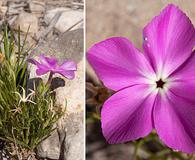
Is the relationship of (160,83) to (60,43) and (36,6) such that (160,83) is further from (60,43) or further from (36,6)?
(36,6)


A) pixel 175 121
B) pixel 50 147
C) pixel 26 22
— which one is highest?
pixel 26 22

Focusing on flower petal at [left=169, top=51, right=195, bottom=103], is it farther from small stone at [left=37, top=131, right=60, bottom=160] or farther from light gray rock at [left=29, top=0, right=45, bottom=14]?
light gray rock at [left=29, top=0, right=45, bottom=14]

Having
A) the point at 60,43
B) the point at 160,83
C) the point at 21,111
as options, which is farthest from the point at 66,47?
the point at 160,83

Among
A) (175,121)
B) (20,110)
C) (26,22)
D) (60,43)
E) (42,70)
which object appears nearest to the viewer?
(175,121)

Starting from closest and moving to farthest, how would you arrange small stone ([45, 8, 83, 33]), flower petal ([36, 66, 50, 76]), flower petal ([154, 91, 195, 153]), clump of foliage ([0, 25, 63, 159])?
1. flower petal ([154, 91, 195, 153])
2. flower petal ([36, 66, 50, 76])
3. clump of foliage ([0, 25, 63, 159])
4. small stone ([45, 8, 83, 33])

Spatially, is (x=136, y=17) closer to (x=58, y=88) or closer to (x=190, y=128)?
(x=58, y=88)

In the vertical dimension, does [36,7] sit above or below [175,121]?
above

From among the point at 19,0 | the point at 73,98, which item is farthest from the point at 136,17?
the point at 73,98

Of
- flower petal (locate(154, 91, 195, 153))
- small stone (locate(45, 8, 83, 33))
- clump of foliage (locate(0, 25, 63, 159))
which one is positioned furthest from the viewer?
small stone (locate(45, 8, 83, 33))

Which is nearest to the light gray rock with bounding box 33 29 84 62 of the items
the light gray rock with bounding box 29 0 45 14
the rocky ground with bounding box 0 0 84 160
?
the rocky ground with bounding box 0 0 84 160
